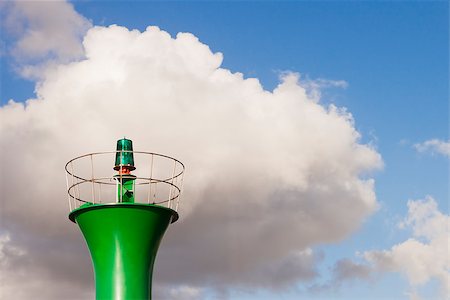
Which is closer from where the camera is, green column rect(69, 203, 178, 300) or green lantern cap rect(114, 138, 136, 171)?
green column rect(69, 203, 178, 300)

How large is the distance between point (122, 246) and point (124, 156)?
3.06m

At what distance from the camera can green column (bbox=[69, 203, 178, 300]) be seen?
886 inches

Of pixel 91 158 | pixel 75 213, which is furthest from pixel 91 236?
pixel 91 158

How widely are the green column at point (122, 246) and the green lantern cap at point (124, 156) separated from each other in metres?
1.81

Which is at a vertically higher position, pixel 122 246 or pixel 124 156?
pixel 124 156

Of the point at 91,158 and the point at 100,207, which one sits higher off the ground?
the point at 91,158

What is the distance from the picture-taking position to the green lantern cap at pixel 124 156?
2403 cm

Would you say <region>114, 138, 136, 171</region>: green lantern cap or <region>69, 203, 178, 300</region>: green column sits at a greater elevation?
<region>114, 138, 136, 171</region>: green lantern cap

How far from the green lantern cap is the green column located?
1807mm

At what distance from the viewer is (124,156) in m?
24.1

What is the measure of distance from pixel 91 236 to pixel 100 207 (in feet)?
3.57

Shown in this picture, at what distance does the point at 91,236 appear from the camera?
76.2 feet

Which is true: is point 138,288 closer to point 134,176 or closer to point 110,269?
point 110,269

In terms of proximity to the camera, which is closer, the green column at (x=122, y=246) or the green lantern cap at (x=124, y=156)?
the green column at (x=122, y=246)
